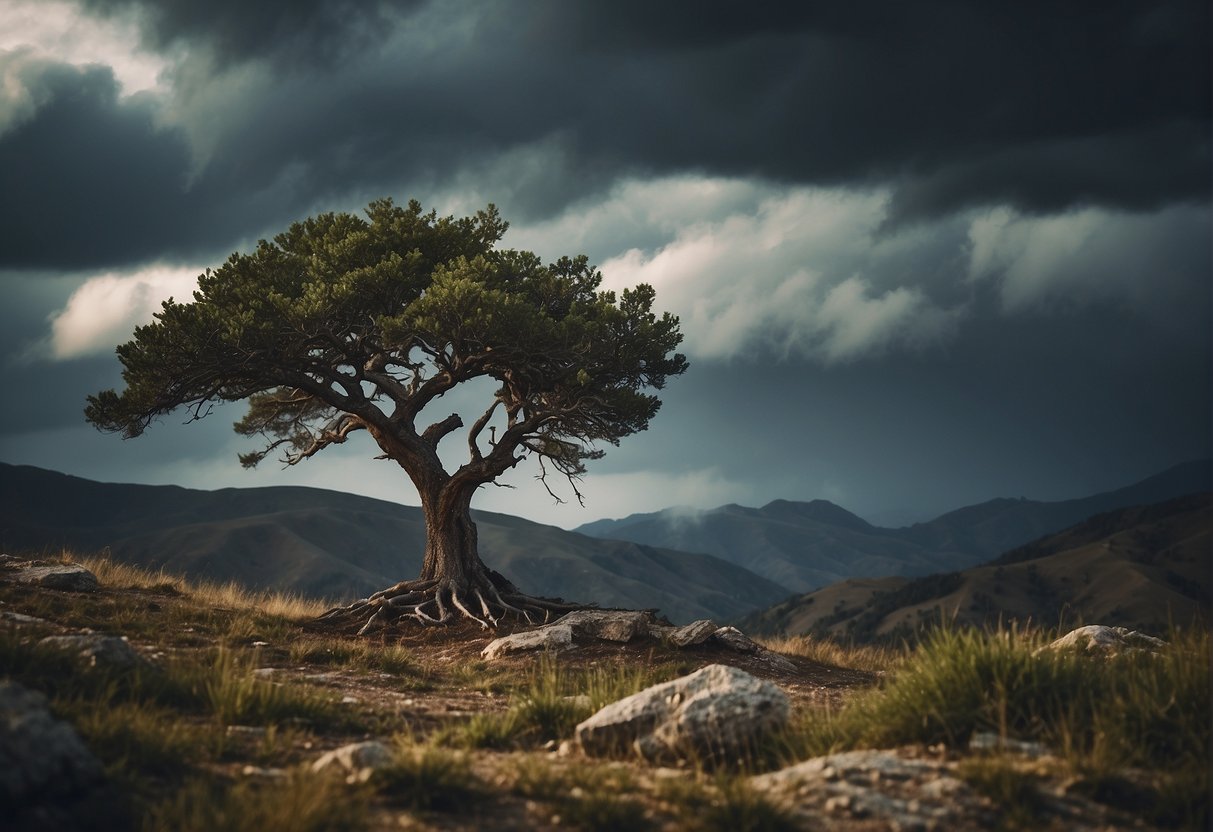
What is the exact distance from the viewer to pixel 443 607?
73.8ft

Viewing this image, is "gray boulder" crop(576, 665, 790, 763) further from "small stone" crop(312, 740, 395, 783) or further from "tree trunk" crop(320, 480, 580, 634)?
"tree trunk" crop(320, 480, 580, 634)

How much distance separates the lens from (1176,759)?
6562 mm

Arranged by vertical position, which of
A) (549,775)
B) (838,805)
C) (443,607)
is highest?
(443,607)

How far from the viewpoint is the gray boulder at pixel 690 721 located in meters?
7.75

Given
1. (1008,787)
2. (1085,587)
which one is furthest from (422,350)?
(1085,587)

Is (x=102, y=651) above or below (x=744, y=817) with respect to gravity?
above

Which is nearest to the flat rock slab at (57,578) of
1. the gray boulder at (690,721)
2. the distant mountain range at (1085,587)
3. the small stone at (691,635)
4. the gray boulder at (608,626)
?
the gray boulder at (608,626)

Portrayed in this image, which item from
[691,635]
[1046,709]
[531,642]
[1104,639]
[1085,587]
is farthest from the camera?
[1085,587]

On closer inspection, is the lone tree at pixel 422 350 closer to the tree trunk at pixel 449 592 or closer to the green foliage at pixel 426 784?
the tree trunk at pixel 449 592

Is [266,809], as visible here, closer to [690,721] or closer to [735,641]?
[690,721]

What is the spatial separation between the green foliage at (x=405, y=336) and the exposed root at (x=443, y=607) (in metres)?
3.19

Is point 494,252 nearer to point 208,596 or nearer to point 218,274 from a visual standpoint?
point 218,274

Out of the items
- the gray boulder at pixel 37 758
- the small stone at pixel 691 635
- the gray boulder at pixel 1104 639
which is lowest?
the gray boulder at pixel 1104 639

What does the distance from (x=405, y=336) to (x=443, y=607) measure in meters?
7.17
